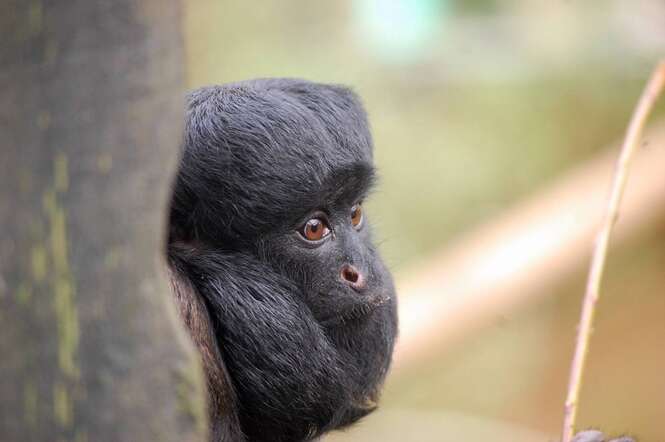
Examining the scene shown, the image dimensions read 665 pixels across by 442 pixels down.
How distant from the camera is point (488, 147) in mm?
10562

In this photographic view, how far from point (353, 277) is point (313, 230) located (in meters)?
0.20

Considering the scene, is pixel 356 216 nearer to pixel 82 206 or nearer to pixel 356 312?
pixel 356 312

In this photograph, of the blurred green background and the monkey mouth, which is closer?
the monkey mouth

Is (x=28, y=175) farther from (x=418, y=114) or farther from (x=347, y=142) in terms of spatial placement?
(x=418, y=114)

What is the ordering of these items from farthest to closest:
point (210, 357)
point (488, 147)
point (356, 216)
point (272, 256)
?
point (488, 147) < point (356, 216) < point (272, 256) < point (210, 357)

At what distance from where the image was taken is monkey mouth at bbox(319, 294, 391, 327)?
321 cm

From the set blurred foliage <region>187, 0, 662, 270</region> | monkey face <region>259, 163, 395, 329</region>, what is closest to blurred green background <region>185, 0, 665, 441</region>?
blurred foliage <region>187, 0, 662, 270</region>

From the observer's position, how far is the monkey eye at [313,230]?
322 cm

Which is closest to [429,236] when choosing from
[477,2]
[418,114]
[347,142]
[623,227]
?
[418,114]

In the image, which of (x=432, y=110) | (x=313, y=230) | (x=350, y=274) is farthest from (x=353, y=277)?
(x=432, y=110)

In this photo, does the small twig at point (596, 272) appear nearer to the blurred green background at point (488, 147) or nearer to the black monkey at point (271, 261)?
the black monkey at point (271, 261)

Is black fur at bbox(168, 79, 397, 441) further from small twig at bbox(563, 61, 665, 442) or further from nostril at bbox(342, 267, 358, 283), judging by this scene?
small twig at bbox(563, 61, 665, 442)

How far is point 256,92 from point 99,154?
72.4 inches

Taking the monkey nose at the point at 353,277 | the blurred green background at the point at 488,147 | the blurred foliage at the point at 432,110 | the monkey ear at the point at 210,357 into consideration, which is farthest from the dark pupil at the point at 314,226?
the blurred foliage at the point at 432,110
